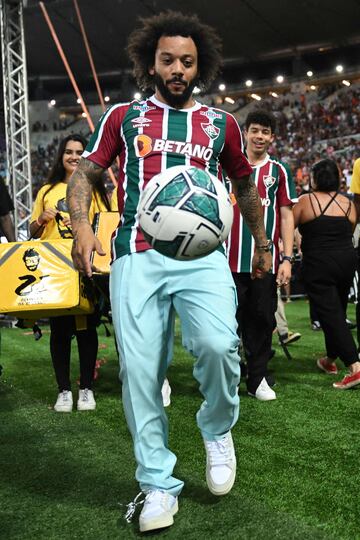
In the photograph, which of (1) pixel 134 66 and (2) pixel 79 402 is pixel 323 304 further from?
(1) pixel 134 66

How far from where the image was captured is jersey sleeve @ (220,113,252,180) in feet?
8.67

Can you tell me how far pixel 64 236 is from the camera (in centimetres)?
424

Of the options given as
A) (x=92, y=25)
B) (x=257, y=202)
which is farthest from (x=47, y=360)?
(x=92, y=25)

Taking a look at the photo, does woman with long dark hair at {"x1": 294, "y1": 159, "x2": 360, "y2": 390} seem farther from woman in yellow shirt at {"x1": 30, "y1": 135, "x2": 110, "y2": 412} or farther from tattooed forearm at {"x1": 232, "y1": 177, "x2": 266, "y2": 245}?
tattooed forearm at {"x1": 232, "y1": 177, "x2": 266, "y2": 245}

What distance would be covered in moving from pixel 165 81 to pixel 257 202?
688mm

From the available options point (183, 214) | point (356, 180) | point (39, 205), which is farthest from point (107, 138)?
point (356, 180)

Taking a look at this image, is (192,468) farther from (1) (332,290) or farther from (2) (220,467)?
(1) (332,290)

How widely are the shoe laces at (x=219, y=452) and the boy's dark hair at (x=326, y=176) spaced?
2.94m

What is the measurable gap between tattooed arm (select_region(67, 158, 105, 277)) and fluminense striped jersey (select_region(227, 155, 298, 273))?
196 centimetres

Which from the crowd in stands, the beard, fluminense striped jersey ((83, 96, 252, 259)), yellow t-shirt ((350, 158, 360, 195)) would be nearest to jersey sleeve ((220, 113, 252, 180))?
fluminense striped jersey ((83, 96, 252, 259))

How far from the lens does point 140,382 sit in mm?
2334

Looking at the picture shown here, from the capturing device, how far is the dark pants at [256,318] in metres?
4.39

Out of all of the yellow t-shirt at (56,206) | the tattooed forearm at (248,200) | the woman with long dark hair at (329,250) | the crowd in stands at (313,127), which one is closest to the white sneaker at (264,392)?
the woman with long dark hair at (329,250)

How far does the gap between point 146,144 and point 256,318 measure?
7.42ft
